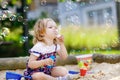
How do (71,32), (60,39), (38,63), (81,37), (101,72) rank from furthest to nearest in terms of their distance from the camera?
(81,37) → (71,32) → (101,72) → (60,39) → (38,63)

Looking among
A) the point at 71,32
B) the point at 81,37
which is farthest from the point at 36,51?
the point at 81,37

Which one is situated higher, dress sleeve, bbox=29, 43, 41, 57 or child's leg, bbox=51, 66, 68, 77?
dress sleeve, bbox=29, 43, 41, 57

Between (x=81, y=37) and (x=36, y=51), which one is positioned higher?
(x=36, y=51)

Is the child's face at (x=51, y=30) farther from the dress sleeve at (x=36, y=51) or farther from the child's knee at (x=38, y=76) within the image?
the child's knee at (x=38, y=76)

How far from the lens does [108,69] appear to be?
198 inches

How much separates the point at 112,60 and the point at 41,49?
1.59 metres

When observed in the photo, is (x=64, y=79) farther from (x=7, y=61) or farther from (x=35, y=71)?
(x=7, y=61)

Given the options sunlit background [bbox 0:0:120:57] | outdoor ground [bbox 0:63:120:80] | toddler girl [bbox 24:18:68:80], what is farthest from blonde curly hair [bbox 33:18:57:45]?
sunlit background [bbox 0:0:120:57]

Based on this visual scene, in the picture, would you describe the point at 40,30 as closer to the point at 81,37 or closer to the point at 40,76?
the point at 40,76

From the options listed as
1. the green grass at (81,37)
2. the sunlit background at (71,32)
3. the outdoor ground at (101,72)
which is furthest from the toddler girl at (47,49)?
the green grass at (81,37)

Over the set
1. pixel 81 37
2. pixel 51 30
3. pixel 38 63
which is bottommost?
pixel 81 37

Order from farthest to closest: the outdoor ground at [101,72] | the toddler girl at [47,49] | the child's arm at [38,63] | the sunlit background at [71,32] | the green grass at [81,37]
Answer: the green grass at [81,37] < the sunlit background at [71,32] < the outdoor ground at [101,72] < the toddler girl at [47,49] < the child's arm at [38,63]

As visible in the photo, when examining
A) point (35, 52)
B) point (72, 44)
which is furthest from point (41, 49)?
point (72, 44)

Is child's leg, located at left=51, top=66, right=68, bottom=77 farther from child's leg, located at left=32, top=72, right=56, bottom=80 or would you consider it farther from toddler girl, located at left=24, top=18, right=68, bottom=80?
child's leg, located at left=32, top=72, right=56, bottom=80
